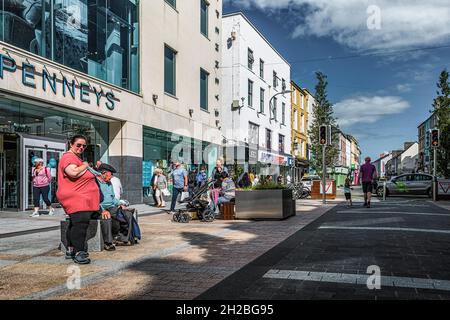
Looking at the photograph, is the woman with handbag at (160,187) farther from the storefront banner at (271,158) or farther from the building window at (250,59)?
the storefront banner at (271,158)

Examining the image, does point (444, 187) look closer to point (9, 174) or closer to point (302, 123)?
point (9, 174)

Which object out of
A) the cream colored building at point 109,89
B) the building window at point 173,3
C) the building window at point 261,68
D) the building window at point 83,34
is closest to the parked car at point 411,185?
the cream colored building at point 109,89

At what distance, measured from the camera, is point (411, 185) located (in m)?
24.3

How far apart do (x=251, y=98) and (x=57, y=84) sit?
19.2 metres

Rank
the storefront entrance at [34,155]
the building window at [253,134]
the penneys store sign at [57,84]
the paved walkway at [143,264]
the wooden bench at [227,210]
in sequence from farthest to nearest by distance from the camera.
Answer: the building window at [253,134], the storefront entrance at [34,155], the wooden bench at [227,210], the penneys store sign at [57,84], the paved walkway at [143,264]

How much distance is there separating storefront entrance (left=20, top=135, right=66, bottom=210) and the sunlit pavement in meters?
9.25

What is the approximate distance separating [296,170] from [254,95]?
54.5 ft

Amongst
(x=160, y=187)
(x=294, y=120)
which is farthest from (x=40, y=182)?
(x=294, y=120)

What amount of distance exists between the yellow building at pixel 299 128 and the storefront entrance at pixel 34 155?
30.6m

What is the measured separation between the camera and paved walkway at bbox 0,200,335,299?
4266 millimetres

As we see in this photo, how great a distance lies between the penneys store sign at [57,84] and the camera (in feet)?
35.8

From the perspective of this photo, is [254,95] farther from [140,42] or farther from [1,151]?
[1,151]

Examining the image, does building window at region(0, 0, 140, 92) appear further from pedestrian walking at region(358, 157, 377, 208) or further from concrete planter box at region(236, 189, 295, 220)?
pedestrian walking at region(358, 157, 377, 208)

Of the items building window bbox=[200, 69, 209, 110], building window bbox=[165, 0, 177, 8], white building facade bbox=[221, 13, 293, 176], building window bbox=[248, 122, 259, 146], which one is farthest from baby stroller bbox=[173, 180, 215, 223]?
building window bbox=[248, 122, 259, 146]
